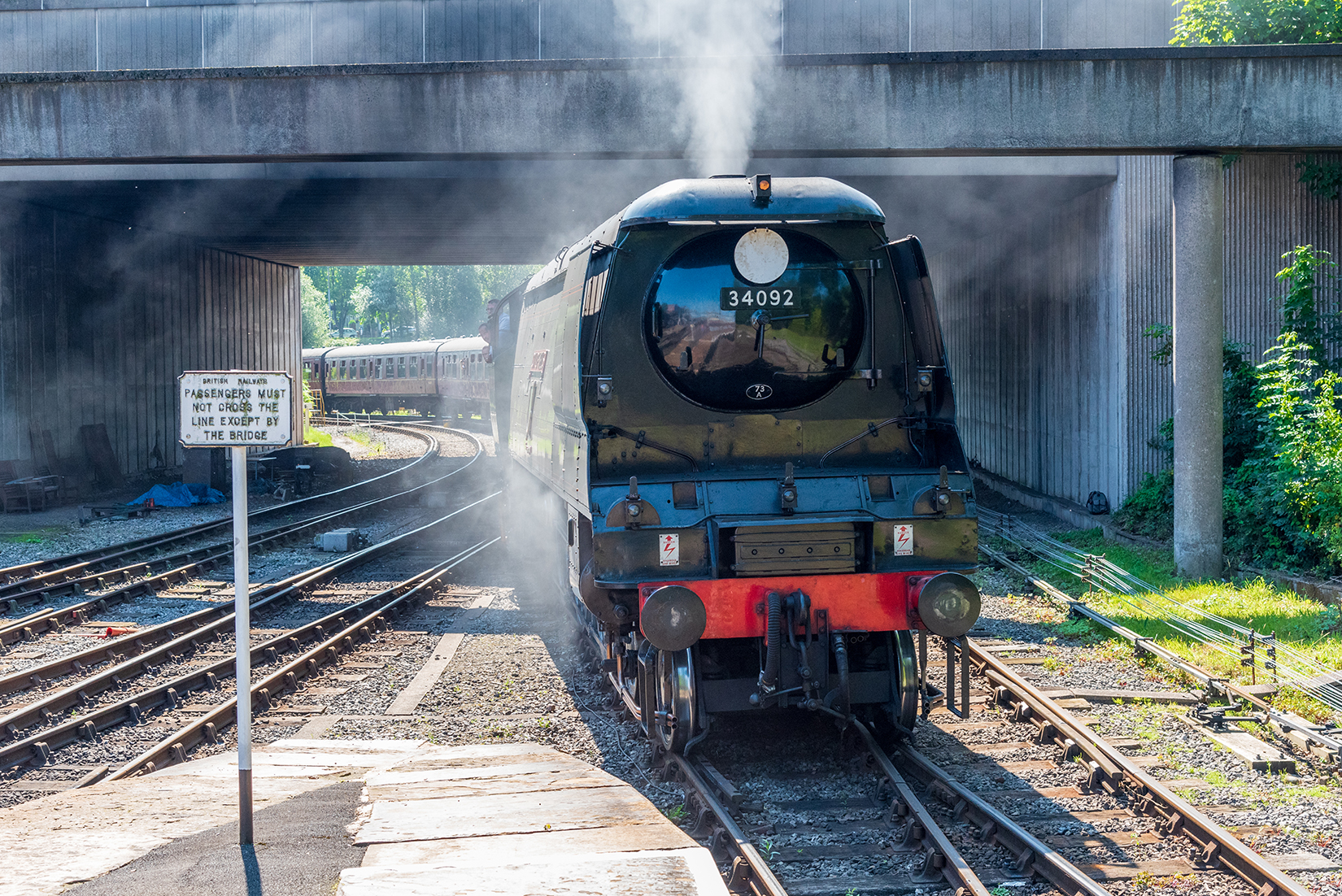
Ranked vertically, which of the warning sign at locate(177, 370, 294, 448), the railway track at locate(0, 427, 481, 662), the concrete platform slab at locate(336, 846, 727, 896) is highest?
the warning sign at locate(177, 370, 294, 448)

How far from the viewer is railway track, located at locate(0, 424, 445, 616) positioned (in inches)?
481

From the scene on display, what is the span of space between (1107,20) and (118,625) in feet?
50.8

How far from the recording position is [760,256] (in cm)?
662

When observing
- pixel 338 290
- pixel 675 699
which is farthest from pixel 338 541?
pixel 338 290

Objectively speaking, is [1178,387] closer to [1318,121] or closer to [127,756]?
[1318,121]

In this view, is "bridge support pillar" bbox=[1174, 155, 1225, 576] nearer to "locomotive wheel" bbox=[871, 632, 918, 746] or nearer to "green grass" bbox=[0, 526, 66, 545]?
"locomotive wheel" bbox=[871, 632, 918, 746]

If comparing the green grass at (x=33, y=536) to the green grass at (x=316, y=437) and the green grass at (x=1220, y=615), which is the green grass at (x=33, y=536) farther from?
the green grass at (x=1220, y=615)

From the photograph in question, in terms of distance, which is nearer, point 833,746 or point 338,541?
point 833,746

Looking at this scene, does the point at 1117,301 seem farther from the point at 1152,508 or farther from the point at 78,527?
the point at 78,527

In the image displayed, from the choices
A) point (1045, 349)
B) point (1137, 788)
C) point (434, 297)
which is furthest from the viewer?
point (434, 297)

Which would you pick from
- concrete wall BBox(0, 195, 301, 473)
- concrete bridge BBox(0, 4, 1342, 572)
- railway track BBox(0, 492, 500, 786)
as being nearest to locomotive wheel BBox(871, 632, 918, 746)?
railway track BBox(0, 492, 500, 786)

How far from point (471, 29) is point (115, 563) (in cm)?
964

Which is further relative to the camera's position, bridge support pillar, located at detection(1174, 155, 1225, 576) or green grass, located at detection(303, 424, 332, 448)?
green grass, located at detection(303, 424, 332, 448)

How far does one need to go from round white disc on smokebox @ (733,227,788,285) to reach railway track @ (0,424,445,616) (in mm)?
8310
